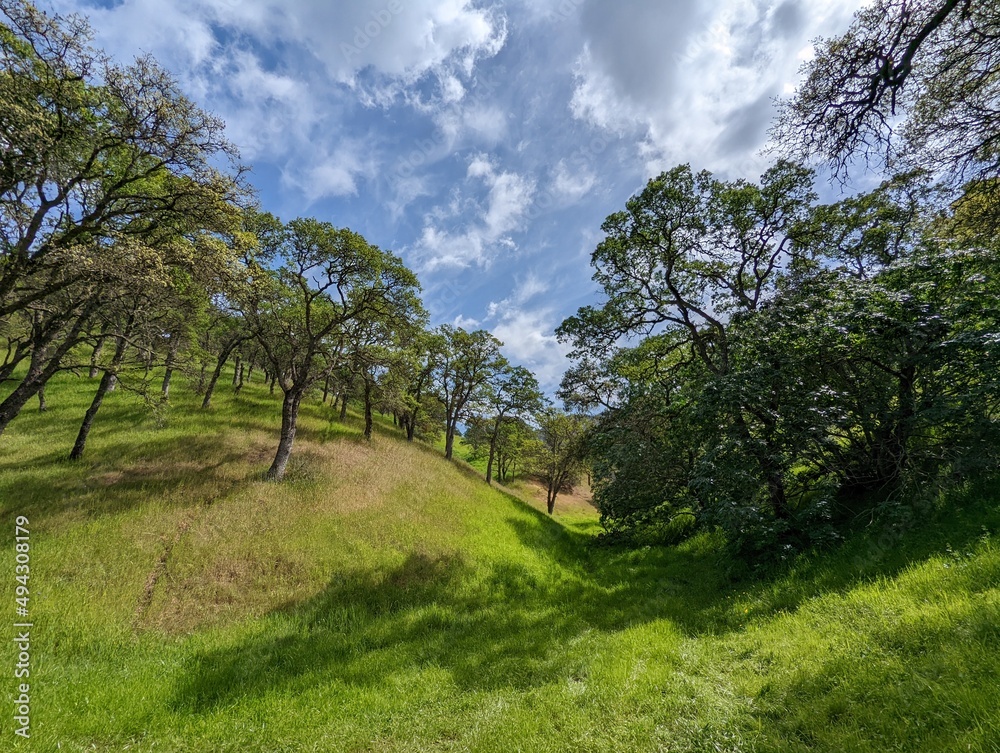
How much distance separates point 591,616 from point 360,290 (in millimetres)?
17459

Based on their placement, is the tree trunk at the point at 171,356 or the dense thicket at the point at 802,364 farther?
the tree trunk at the point at 171,356

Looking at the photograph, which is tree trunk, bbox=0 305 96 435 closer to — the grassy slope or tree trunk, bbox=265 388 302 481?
the grassy slope

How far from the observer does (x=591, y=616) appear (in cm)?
977

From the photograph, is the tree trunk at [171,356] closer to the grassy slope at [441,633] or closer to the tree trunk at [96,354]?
the tree trunk at [96,354]

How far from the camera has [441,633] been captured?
892cm

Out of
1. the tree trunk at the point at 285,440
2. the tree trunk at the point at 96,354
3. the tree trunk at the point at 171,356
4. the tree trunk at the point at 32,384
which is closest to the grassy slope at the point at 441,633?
the tree trunk at the point at 285,440

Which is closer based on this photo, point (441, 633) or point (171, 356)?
point (441, 633)

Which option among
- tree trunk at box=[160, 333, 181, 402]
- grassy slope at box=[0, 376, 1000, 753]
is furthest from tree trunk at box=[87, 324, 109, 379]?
grassy slope at box=[0, 376, 1000, 753]

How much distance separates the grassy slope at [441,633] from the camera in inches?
167

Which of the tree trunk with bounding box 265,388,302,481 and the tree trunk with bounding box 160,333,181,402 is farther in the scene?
the tree trunk with bounding box 265,388,302,481

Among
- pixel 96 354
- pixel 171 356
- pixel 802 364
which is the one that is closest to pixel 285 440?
pixel 171 356

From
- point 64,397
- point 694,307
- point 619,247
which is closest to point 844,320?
point 694,307

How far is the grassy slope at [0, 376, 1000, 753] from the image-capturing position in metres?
4.24

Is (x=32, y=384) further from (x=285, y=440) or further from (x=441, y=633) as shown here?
(x=441, y=633)
